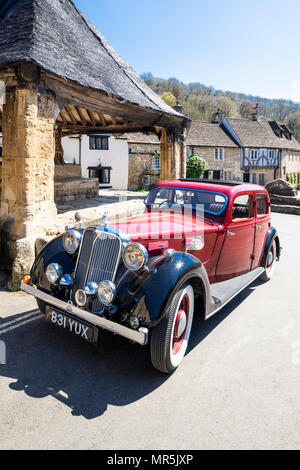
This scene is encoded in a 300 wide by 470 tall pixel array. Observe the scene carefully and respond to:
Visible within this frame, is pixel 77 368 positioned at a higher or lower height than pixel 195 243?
lower

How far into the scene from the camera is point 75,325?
10.3 ft

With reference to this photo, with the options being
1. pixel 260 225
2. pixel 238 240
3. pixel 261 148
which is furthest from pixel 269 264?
pixel 261 148

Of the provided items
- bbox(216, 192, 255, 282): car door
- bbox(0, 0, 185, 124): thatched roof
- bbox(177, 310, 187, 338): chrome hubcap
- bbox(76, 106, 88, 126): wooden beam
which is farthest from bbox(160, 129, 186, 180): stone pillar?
bbox(177, 310, 187, 338): chrome hubcap

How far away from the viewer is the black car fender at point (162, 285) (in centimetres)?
293

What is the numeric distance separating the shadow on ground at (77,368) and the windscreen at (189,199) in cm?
166

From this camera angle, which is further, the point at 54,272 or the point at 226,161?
the point at 226,161

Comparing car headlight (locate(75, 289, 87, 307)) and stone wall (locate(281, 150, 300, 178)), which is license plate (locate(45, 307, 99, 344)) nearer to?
car headlight (locate(75, 289, 87, 307))

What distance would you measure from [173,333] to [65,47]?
21.1ft

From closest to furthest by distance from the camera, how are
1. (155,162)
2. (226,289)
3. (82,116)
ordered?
(226,289)
(82,116)
(155,162)

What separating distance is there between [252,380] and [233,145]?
35.3 meters

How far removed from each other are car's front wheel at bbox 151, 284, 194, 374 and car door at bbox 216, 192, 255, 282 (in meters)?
1.13

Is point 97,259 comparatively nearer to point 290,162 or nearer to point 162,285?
point 162,285

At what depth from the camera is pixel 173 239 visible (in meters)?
3.76

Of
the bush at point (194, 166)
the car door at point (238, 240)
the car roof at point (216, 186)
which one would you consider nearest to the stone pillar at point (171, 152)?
the car roof at point (216, 186)
